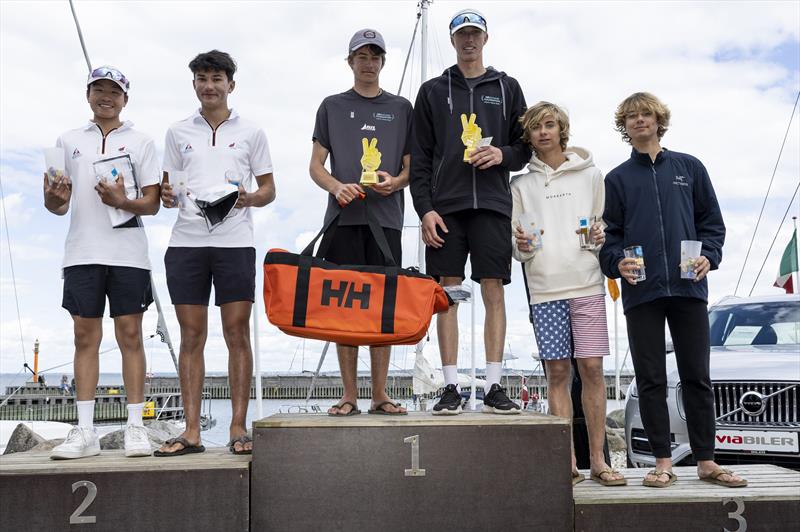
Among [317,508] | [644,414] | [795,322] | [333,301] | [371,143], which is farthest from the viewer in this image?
[795,322]

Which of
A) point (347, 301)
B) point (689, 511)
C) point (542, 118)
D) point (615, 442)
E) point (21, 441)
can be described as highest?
point (542, 118)

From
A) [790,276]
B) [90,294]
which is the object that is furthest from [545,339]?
[790,276]

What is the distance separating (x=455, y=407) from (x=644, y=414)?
3.45 feet

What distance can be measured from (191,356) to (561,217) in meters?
2.22

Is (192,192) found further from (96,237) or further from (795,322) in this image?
(795,322)

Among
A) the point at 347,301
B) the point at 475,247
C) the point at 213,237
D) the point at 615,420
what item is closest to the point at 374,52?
the point at 475,247

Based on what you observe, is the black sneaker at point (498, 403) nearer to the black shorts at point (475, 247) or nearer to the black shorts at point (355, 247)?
the black shorts at point (475, 247)

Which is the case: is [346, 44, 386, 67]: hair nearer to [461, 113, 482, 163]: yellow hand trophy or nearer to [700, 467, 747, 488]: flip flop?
[461, 113, 482, 163]: yellow hand trophy

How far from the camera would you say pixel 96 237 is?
13.1 feet

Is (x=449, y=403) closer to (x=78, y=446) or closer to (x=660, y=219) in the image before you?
(x=660, y=219)

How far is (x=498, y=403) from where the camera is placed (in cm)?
387

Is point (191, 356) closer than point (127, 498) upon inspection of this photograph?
No

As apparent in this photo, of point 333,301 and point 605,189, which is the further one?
point 605,189

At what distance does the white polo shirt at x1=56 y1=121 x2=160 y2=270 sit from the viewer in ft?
13.1
